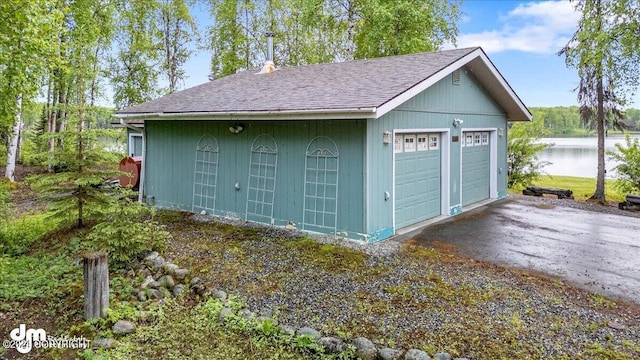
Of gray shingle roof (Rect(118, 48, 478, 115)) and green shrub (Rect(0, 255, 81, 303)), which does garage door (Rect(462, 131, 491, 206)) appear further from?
green shrub (Rect(0, 255, 81, 303))

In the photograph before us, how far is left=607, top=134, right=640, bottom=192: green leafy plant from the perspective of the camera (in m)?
11.9

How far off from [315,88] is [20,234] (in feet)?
20.6

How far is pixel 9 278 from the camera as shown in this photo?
17.7 feet

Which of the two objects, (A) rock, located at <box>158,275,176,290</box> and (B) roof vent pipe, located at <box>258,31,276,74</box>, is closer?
(A) rock, located at <box>158,275,176,290</box>

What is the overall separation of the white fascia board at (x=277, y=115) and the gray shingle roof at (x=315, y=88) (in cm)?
6

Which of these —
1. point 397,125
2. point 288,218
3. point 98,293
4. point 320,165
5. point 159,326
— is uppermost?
point 397,125

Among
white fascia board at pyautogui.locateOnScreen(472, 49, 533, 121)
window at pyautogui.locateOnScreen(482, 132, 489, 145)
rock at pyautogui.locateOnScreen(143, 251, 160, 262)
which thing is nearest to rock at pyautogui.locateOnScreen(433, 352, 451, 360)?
rock at pyautogui.locateOnScreen(143, 251, 160, 262)

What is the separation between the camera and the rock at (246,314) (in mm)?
4195

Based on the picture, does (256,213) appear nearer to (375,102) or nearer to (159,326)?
(375,102)

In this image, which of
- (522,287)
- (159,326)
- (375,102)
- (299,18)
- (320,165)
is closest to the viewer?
(159,326)

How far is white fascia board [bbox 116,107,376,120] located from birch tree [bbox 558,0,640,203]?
8.03m

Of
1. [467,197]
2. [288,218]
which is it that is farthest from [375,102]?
[467,197]

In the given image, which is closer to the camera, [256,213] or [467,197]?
[256,213]

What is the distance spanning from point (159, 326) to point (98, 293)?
76cm
